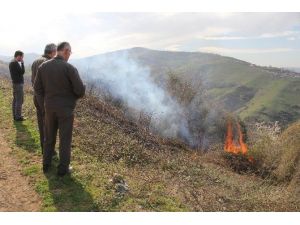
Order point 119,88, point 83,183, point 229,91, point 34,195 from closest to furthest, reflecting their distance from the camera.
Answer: point 34,195 → point 83,183 → point 119,88 → point 229,91

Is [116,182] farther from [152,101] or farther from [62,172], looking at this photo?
[152,101]

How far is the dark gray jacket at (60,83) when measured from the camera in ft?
25.5

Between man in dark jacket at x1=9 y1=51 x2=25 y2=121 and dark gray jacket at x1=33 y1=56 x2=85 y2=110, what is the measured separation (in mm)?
5776

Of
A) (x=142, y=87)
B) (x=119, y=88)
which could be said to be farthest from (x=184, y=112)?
(x=142, y=87)

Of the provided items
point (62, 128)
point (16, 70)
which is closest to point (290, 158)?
point (16, 70)

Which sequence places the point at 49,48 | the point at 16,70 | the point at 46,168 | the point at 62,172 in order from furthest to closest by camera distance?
1. the point at 16,70
2. the point at 49,48
3. the point at 46,168
4. the point at 62,172

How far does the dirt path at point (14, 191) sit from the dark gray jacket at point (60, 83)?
6.08 ft

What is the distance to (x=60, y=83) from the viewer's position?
309 inches

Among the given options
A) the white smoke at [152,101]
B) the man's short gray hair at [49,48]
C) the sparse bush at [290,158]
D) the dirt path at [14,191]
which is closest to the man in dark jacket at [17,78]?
the dirt path at [14,191]

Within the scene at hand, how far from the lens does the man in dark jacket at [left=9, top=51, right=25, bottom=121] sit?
1332 centimetres

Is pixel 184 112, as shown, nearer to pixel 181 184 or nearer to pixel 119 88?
pixel 119 88

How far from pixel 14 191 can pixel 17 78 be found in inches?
267

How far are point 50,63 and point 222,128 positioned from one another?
193 feet

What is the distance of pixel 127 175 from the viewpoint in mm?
9328
